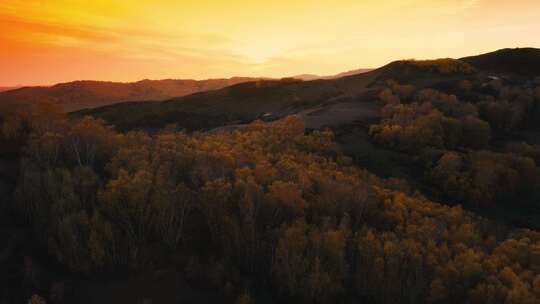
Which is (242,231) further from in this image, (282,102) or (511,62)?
(511,62)

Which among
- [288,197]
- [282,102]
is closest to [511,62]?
[282,102]

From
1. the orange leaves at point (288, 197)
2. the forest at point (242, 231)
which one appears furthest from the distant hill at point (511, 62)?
the orange leaves at point (288, 197)

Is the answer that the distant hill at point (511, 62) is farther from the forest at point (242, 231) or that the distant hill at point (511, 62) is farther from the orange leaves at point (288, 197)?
the orange leaves at point (288, 197)

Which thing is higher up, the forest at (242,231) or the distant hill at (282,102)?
the distant hill at (282,102)

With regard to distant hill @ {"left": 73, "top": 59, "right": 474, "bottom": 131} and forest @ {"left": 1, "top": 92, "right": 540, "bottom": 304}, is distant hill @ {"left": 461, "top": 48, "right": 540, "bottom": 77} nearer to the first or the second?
distant hill @ {"left": 73, "top": 59, "right": 474, "bottom": 131}

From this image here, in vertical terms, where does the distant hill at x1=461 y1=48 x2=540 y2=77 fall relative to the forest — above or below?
above

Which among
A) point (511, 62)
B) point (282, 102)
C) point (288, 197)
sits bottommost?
point (288, 197)

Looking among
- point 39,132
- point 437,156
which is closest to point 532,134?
point 437,156

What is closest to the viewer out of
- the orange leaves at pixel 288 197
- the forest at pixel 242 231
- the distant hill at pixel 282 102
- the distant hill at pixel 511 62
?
the forest at pixel 242 231

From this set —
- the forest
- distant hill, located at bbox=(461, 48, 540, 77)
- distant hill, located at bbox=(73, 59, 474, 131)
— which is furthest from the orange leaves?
distant hill, located at bbox=(461, 48, 540, 77)
